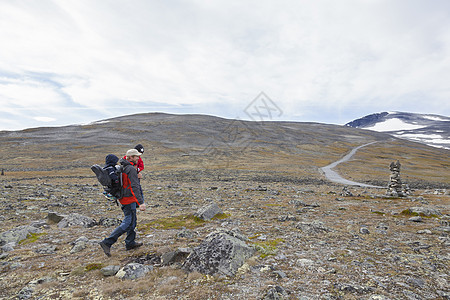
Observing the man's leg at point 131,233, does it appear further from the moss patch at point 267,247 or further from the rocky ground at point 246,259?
the moss patch at point 267,247

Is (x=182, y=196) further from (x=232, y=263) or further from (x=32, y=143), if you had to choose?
(x=32, y=143)

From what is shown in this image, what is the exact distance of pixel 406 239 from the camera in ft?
31.5

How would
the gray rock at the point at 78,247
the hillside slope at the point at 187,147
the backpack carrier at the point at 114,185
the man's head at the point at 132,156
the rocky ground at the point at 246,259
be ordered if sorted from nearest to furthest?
the rocky ground at the point at 246,259 < the backpack carrier at the point at 114,185 < the gray rock at the point at 78,247 < the man's head at the point at 132,156 < the hillside slope at the point at 187,147

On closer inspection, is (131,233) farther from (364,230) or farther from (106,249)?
(364,230)

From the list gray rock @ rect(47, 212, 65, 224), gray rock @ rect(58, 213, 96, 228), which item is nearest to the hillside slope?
gray rock @ rect(47, 212, 65, 224)

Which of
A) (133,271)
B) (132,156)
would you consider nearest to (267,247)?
(133,271)

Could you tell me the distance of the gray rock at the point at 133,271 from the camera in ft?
21.3

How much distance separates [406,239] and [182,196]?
1695 centimetres

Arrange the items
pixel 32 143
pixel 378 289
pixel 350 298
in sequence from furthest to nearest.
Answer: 1. pixel 32 143
2. pixel 378 289
3. pixel 350 298

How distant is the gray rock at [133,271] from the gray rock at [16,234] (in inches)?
245

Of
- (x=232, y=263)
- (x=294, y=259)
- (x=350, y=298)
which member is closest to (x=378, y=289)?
(x=350, y=298)

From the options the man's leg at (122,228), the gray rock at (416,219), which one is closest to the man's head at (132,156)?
the man's leg at (122,228)

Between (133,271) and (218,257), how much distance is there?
2523 mm

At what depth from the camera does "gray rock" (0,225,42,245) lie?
30.4ft
